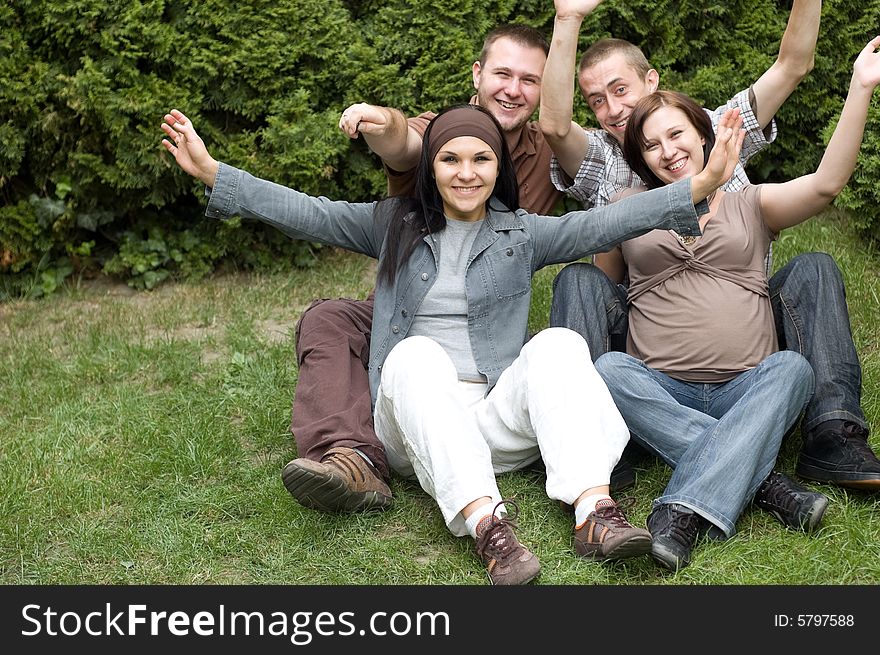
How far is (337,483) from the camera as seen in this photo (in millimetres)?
3318

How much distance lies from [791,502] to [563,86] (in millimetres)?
1637

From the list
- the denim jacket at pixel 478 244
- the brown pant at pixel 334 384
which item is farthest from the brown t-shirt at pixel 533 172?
the brown pant at pixel 334 384

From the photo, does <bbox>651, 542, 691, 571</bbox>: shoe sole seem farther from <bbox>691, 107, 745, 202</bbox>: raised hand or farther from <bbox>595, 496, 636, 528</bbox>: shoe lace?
<bbox>691, 107, 745, 202</bbox>: raised hand

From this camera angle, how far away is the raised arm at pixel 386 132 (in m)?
3.53

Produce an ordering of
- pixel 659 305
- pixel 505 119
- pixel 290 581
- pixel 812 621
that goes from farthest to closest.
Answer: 1. pixel 505 119
2. pixel 659 305
3. pixel 290 581
4. pixel 812 621

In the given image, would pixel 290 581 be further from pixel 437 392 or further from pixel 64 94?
pixel 64 94

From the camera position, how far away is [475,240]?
A: 370 cm

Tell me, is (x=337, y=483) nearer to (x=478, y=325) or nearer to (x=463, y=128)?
(x=478, y=325)

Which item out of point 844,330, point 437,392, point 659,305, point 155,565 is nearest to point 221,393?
point 155,565

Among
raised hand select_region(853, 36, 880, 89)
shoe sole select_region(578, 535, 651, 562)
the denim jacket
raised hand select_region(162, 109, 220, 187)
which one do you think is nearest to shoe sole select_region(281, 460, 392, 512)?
the denim jacket

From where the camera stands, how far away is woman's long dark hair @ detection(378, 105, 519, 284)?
369cm

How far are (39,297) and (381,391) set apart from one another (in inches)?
139

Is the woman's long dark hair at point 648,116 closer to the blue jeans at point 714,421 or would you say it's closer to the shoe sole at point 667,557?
the blue jeans at point 714,421

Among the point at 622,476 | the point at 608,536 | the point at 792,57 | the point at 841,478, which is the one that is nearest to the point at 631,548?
the point at 608,536
